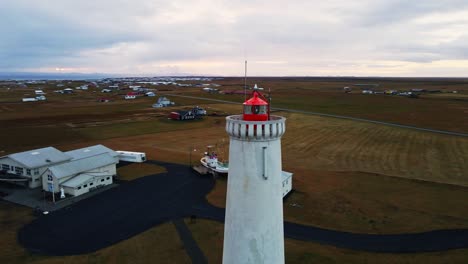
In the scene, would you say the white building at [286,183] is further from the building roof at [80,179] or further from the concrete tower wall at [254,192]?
the concrete tower wall at [254,192]

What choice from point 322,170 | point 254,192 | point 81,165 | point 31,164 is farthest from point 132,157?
point 254,192

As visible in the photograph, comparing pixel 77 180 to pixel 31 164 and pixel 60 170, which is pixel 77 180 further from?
pixel 31 164

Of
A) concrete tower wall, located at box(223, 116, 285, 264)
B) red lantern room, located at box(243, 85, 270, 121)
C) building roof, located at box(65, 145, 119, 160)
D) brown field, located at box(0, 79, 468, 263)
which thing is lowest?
brown field, located at box(0, 79, 468, 263)

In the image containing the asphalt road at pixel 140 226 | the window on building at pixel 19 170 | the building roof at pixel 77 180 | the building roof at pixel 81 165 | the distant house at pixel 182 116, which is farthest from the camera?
the distant house at pixel 182 116

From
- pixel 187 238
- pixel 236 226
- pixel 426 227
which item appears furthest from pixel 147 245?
pixel 426 227

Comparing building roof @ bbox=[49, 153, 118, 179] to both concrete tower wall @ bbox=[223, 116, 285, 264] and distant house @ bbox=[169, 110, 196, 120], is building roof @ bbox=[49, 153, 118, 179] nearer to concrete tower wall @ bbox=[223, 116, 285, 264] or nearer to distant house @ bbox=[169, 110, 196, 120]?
concrete tower wall @ bbox=[223, 116, 285, 264]

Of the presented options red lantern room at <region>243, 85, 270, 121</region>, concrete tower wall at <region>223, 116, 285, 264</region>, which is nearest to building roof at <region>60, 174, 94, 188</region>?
concrete tower wall at <region>223, 116, 285, 264</region>

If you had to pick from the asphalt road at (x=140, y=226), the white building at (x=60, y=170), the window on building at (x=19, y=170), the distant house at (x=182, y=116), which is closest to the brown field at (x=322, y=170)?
the asphalt road at (x=140, y=226)

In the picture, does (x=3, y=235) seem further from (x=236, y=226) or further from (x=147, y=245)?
(x=236, y=226)
